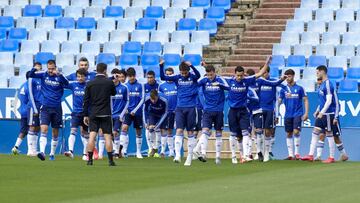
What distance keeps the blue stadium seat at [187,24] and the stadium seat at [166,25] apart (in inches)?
9.0

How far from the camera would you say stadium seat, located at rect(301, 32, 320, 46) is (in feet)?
112

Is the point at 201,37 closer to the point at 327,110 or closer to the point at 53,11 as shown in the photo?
the point at 53,11

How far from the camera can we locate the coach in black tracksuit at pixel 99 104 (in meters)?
22.6

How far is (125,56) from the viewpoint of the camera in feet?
114

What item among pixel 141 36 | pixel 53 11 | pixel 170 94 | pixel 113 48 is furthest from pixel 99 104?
pixel 53 11

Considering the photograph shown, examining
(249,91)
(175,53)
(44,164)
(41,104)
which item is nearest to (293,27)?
(175,53)

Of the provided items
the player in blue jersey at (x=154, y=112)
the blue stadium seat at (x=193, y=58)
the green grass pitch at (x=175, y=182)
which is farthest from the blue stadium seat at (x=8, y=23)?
the green grass pitch at (x=175, y=182)

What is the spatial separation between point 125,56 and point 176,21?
2635mm

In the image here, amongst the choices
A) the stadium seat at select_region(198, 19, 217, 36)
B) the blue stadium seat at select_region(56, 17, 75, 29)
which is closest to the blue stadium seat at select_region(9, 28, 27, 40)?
the blue stadium seat at select_region(56, 17, 75, 29)

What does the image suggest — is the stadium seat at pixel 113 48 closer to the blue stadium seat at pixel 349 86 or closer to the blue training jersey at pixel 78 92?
the blue stadium seat at pixel 349 86

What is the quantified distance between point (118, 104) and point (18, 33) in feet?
36.6

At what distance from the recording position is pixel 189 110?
79.2 ft

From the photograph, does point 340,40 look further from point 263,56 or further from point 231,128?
point 231,128

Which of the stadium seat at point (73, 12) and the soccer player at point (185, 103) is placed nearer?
the soccer player at point (185, 103)
